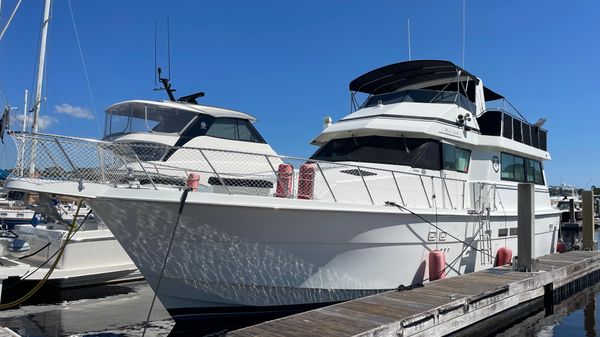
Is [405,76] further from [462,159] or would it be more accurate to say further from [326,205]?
[326,205]

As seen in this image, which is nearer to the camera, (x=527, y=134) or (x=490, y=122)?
(x=490, y=122)

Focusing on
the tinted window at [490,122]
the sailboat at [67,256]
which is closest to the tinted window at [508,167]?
the tinted window at [490,122]

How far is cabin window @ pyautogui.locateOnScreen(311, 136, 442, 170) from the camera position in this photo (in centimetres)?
884

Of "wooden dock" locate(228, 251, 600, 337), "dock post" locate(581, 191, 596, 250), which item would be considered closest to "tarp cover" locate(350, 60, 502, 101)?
"wooden dock" locate(228, 251, 600, 337)

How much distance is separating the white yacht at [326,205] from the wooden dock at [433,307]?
1.81 feet

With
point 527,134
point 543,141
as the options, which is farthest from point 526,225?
point 543,141

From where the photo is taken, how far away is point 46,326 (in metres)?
7.77

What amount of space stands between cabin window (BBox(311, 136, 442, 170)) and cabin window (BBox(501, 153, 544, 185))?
7.44 feet

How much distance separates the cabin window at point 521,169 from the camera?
1046cm

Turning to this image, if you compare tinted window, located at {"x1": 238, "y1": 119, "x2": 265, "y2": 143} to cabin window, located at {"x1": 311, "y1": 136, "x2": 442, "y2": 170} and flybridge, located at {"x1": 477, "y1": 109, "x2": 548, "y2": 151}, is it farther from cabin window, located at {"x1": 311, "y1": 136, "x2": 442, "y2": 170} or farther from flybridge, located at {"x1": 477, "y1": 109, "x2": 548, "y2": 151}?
flybridge, located at {"x1": 477, "y1": 109, "x2": 548, "y2": 151}

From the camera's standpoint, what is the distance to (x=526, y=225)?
9.17 metres

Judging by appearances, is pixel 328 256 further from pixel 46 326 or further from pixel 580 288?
pixel 580 288

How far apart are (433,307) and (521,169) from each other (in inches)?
236

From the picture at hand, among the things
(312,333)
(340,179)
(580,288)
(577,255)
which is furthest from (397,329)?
(577,255)
